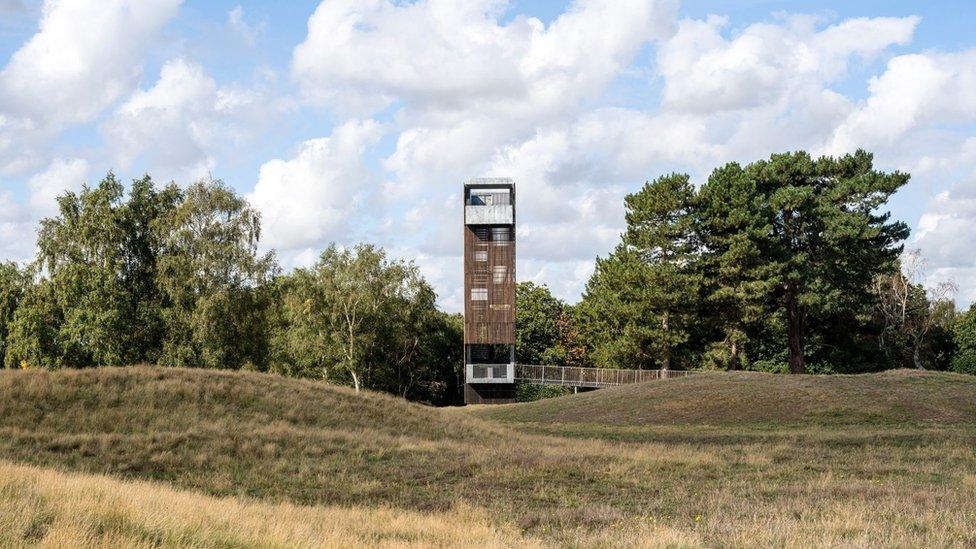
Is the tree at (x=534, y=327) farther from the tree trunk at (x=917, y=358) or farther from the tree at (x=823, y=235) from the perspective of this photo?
the tree trunk at (x=917, y=358)

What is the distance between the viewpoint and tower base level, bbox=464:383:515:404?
68.1m

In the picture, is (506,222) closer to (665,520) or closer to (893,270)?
(893,270)

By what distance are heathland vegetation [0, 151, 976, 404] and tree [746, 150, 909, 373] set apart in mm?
161

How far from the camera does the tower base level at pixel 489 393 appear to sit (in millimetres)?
68062

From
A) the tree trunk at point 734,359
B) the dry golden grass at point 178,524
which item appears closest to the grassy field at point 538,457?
the dry golden grass at point 178,524

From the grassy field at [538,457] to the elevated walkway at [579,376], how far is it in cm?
1477

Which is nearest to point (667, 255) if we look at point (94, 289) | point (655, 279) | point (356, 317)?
point (655, 279)

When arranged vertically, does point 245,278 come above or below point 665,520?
above

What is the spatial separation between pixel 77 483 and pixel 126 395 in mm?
22638

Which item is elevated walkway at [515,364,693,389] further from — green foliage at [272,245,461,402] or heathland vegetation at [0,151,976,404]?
green foliage at [272,245,461,402]

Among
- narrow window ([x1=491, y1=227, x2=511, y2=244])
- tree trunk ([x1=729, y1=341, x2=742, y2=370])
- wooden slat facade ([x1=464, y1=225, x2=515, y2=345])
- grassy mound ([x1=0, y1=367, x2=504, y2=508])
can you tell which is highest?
narrow window ([x1=491, y1=227, x2=511, y2=244])

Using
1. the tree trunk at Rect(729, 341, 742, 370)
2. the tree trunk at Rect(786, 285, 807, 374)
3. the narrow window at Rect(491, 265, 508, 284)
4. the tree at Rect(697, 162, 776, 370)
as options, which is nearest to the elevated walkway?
the tree trunk at Rect(729, 341, 742, 370)

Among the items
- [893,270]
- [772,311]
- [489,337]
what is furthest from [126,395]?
[893,270]

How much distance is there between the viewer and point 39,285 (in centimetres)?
5778
